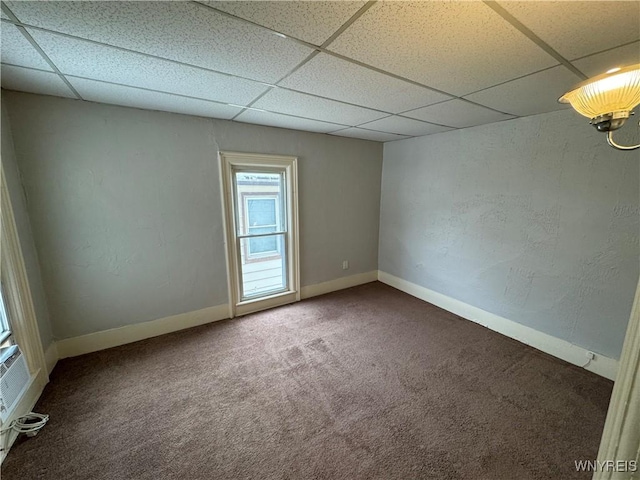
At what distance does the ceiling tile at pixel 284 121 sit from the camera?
252 centimetres

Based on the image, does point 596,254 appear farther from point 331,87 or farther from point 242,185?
point 242,185

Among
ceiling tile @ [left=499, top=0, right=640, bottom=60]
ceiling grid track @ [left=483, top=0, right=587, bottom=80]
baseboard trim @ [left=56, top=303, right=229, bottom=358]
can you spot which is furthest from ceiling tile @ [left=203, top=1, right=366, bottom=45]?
baseboard trim @ [left=56, top=303, right=229, bottom=358]

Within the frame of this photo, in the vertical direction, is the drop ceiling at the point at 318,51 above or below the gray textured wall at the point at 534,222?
above

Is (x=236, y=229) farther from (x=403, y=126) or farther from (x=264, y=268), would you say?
(x=403, y=126)

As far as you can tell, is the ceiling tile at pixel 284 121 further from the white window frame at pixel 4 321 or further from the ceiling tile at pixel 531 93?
the white window frame at pixel 4 321

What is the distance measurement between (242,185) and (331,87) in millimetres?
1682

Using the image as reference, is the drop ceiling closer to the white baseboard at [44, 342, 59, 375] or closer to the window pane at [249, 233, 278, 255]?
the window pane at [249, 233, 278, 255]

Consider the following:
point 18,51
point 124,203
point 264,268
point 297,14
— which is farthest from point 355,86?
point 264,268

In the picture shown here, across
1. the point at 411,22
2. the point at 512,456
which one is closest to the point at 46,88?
the point at 411,22

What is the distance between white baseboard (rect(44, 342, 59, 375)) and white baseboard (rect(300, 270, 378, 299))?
2.47 metres

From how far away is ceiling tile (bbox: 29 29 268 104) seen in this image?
50.1 inches

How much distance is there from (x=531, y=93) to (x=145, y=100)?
2.96m

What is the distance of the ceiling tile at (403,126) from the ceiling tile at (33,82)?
8.33 feet

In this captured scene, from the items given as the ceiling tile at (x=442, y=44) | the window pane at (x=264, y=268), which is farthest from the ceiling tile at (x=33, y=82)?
the window pane at (x=264, y=268)
